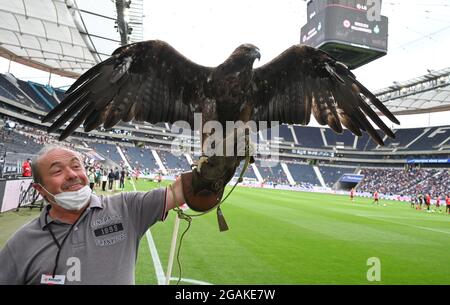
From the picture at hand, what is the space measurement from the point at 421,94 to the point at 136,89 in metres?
37.1

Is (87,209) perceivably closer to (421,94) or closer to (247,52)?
(247,52)

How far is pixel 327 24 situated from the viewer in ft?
59.2

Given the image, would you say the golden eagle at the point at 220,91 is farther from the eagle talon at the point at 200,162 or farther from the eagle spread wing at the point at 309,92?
the eagle talon at the point at 200,162

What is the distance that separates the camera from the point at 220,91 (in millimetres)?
2773

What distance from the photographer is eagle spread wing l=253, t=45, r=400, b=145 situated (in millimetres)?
3125

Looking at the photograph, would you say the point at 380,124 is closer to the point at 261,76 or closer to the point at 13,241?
the point at 261,76

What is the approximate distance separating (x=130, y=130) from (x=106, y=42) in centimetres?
4226

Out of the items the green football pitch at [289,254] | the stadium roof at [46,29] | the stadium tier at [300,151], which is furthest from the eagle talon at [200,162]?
the stadium tier at [300,151]

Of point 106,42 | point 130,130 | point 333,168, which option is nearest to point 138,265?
point 106,42

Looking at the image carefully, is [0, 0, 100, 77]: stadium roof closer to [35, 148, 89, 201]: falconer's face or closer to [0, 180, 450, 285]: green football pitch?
[0, 180, 450, 285]: green football pitch

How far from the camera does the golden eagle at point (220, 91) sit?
2734mm

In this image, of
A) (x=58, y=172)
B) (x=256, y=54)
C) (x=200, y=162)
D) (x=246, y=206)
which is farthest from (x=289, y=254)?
(x=246, y=206)

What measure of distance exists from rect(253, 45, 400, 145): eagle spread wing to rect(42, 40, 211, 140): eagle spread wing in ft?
2.06

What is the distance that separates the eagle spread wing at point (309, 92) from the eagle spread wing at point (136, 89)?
63cm
